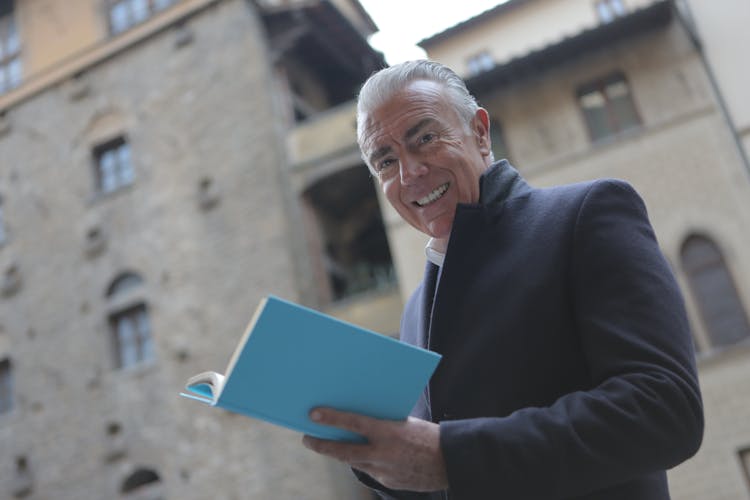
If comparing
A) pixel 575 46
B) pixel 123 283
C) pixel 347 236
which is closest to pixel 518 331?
pixel 575 46

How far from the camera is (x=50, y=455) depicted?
1470cm

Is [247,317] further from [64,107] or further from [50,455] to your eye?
Answer: [64,107]

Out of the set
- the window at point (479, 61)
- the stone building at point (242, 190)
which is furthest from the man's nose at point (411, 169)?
the window at point (479, 61)

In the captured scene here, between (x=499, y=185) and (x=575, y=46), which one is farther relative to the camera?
(x=575, y=46)

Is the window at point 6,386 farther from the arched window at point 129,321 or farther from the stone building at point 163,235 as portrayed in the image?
the arched window at point 129,321

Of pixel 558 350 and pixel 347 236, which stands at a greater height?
pixel 347 236

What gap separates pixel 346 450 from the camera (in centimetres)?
132

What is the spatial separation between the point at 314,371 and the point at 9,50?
20.4 metres

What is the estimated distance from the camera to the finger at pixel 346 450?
51.8 inches

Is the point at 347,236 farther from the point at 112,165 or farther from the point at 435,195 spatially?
the point at 435,195

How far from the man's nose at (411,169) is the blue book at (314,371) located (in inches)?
23.9

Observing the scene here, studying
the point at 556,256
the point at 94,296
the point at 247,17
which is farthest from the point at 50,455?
the point at 556,256

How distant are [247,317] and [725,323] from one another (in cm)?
801

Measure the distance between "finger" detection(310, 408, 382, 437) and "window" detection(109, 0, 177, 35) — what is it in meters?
16.9
